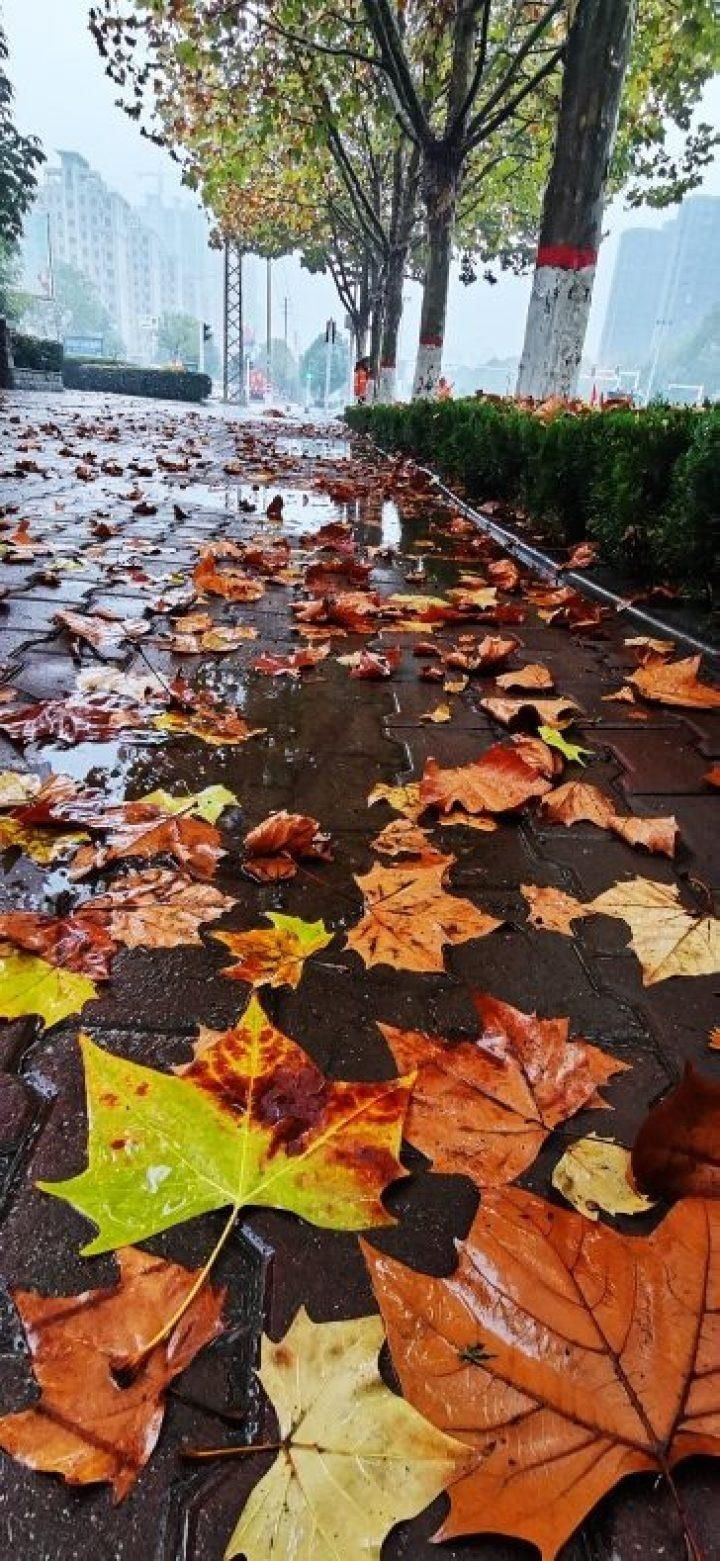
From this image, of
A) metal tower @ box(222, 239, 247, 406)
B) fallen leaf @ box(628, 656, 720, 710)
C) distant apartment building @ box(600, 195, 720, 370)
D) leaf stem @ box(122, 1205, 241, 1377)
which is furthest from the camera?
distant apartment building @ box(600, 195, 720, 370)

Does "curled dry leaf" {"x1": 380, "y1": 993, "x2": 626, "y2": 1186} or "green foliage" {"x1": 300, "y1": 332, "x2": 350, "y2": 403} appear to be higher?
"green foliage" {"x1": 300, "y1": 332, "x2": 350, "y2": 403}

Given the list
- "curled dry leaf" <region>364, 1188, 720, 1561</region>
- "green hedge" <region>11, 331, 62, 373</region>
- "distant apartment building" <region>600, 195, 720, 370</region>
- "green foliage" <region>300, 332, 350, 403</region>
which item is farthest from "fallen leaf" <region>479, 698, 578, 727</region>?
"distant apartment building" <region>600, 195, 720, 370</region>

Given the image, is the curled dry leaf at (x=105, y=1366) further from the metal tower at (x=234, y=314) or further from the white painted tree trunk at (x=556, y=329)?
the metal tower at (x=234, y=314)

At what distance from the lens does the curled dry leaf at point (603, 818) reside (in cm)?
170

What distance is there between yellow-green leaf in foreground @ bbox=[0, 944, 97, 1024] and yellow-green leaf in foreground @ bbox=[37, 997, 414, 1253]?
136mm

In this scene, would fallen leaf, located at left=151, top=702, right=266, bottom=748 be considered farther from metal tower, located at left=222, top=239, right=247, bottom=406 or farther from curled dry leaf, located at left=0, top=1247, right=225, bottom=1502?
metal tower, located at left=222, top=239, right=247, bottom=406

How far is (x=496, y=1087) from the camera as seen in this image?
108cm

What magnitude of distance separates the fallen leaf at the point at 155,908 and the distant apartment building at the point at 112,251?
164 meters

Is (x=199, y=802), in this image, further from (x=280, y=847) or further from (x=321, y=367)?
(x=321, y=367)

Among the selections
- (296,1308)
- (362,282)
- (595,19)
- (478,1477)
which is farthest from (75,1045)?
(362,282)

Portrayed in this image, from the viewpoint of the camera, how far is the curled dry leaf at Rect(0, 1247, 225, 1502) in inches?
26.7

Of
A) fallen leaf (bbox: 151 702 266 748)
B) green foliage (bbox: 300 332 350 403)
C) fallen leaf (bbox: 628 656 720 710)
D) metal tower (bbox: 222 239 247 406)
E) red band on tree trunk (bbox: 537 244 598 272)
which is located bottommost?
fallen leaf (bbox: 151 702 266 748)

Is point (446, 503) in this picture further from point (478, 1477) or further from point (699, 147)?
point (699, 147)

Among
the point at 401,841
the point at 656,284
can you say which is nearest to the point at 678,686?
the point at 401,841
